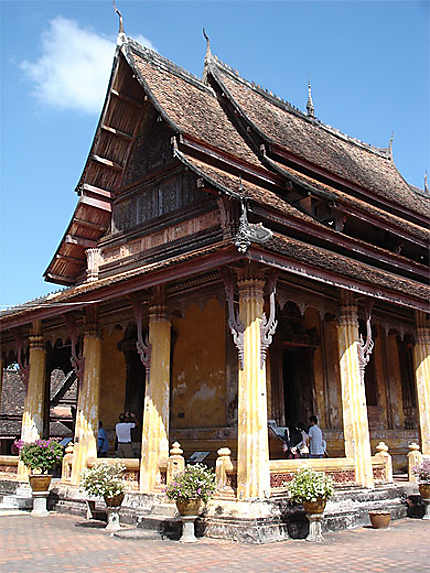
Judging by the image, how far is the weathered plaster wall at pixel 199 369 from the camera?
43.7ft

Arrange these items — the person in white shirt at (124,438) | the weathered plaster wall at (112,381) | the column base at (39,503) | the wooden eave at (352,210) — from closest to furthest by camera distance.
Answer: the column base at (39,503)
the wooden eave at (352,210)
the person in white shirt at (124,438)
the weathered plaster wall at (112,381)

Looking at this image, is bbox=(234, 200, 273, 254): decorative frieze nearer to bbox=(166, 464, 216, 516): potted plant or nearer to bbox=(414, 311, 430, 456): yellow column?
bbox=(166, 464, 216, 516): potted plant

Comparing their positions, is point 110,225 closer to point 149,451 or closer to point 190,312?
point 190,312

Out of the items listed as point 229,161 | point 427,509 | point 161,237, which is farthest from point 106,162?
point 427,509

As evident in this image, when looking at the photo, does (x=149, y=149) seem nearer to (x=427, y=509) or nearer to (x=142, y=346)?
(x=142, y=346)

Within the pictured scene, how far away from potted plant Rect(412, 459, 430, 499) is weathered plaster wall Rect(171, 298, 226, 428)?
13.5ft

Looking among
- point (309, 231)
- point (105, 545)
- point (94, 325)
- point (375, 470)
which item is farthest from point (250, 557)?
point (94, 325)

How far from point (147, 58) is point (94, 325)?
703cm

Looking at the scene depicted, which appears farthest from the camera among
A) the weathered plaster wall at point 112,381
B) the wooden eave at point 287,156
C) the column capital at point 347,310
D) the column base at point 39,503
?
the weathered plaster wall at point 112,381

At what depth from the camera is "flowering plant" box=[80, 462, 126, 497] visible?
33.6 ft

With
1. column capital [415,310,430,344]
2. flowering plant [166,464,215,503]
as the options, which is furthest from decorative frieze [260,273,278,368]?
column capital [415,310,430,344]

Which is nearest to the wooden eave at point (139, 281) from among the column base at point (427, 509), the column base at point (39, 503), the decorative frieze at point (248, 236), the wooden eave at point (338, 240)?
the decorative frieze at point (248, 236)

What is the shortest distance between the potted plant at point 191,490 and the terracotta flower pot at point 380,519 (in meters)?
2.97

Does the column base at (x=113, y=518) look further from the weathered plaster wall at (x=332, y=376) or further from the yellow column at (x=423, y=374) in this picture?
the yellow column at (x=423, y=374)
